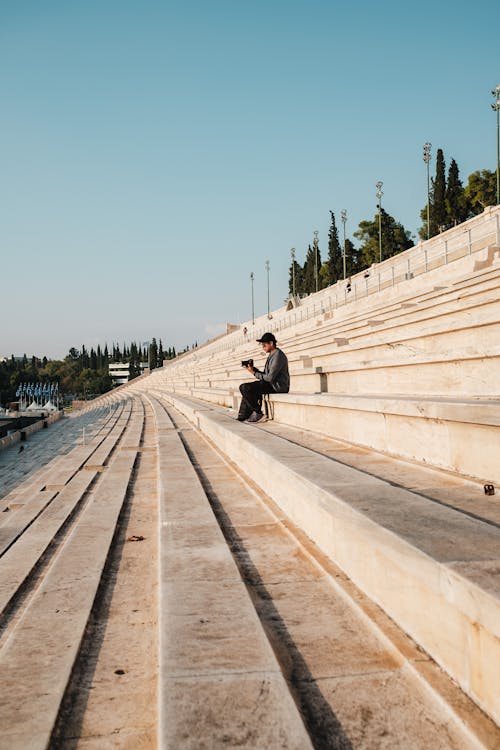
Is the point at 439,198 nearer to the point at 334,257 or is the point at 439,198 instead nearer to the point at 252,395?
the point at 334,257

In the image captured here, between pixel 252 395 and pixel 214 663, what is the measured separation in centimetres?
603

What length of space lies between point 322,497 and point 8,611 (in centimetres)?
158

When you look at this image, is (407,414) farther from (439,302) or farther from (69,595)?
(439,302)

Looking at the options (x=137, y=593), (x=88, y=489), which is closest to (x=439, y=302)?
(x=88, y=489)

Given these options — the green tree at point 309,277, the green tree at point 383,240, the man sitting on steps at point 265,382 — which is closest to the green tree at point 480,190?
the green tree at point 383,240

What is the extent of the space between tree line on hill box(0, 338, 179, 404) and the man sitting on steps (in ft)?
301

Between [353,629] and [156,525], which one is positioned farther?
[156,525]

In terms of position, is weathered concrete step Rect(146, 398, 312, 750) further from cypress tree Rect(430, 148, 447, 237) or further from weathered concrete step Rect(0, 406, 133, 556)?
cypress tree Rect(430, 148, 447, 237)

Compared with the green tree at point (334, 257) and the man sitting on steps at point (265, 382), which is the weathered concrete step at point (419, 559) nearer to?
the man sitting on steps at point (265, 382)

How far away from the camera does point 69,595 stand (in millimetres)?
2469

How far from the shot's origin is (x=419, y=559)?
67.5 inches

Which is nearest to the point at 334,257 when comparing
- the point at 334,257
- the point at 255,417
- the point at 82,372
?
the point at 334,257

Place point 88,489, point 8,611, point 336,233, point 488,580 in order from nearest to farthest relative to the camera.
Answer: point 488,580, point 8,611, point 88,489, point 336,233

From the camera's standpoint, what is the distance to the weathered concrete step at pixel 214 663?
1.33 meters
